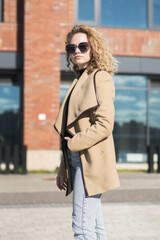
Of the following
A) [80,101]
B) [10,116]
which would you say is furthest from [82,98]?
[10,116]

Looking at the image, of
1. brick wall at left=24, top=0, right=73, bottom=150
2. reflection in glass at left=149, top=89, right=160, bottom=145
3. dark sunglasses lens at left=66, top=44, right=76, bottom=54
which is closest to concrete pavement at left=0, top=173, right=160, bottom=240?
dark sunglasses lens at left=66, top=44, right=76, bottom=54

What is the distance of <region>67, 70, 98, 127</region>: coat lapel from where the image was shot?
9.86 feet

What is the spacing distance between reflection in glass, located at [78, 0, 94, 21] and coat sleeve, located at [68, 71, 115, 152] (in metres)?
13.9

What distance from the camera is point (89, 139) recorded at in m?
2.97

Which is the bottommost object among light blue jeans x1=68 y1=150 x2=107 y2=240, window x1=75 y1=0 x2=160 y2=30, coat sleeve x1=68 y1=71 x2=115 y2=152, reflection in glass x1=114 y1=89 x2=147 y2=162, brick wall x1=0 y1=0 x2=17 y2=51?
reflection in glass x1=114 y1=89 x2=147 y2=162

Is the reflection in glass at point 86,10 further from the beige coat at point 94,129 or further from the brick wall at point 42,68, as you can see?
the beige coat at point 94,129

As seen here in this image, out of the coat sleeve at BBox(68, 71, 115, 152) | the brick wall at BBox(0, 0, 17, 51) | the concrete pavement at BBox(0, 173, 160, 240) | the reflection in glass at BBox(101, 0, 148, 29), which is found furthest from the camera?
the reflection in glass at BBox(101, 0, 148, 29)

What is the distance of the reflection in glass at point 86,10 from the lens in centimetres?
1648

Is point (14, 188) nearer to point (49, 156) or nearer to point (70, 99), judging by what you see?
point (49, 156)

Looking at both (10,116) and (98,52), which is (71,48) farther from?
(10,116)

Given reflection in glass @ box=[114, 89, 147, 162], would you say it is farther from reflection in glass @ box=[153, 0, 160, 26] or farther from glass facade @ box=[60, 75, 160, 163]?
reflection in glass @ box=[153, 0, 160, 26]

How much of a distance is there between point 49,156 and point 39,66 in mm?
3073

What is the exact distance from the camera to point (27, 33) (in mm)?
15664

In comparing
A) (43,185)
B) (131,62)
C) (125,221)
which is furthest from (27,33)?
(125,221)
